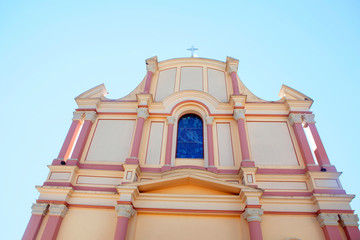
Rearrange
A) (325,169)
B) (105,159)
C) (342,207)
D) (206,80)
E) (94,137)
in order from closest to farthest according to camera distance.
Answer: (342,207), (325,169), (105,159), (94,137), (206,80)

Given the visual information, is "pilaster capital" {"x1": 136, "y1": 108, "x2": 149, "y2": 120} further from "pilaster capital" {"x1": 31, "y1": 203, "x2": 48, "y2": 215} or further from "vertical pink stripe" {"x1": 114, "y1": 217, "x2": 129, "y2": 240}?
"pilaster capital" {"x1": 31, "y1": 203, "x2": 48, "y2": 215}

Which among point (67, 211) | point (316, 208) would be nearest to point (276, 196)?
point (316, 208)

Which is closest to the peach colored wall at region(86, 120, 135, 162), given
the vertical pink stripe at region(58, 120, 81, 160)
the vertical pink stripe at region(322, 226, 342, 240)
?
the vertical pink stripe at region(58, 120, 81, 160)

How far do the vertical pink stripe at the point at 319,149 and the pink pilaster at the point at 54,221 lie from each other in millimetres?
9914

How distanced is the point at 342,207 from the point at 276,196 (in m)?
2.16

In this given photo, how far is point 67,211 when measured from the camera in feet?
29.5

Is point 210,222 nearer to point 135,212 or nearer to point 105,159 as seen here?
point 135,212

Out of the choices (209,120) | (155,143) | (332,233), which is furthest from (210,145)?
(332,233)

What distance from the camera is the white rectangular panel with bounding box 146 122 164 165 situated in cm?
1048

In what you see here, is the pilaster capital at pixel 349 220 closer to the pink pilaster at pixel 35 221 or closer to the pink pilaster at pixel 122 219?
the pink pilaster at pixel 122 219

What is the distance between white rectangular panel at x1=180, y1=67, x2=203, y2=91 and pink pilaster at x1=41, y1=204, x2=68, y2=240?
762 cm

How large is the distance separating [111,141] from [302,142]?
27.0ft

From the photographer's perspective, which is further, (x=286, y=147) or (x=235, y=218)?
(x=286, y=147)

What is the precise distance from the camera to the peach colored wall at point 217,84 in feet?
41.8
